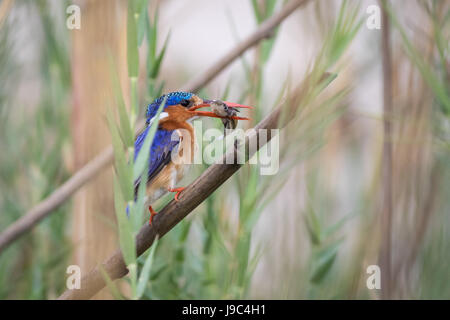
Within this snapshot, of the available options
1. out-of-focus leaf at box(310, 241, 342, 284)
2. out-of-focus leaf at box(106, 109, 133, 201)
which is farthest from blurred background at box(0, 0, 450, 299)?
out-of-focus leaf at box(106, 109, 133, 201)

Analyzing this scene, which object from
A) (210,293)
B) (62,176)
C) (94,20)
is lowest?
(210,293)

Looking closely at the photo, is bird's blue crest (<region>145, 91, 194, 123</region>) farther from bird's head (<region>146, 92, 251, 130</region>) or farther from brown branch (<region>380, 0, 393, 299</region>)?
brown branch (<region>380, 0, 393, 299</region>)

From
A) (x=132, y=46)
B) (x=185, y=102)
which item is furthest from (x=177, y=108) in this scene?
(x=132, y=46)

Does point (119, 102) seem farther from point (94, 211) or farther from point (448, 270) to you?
point (448, 270)

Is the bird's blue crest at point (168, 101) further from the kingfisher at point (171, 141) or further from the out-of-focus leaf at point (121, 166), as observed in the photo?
the out-of-focus leaf at point (121, 166)

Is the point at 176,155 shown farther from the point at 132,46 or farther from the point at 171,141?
the point at 132,46

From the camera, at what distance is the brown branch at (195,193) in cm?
29

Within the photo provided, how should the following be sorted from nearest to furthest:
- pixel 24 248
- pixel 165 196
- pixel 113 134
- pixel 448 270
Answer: pixel 113 134 → pixel 165 196 → pixel 448 270 → pixel 24 248

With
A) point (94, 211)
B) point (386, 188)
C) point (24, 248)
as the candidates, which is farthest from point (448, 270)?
point (24, 248)

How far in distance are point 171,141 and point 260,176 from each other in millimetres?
73

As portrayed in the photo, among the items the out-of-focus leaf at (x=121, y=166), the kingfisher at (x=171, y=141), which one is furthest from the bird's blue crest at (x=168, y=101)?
the out-of-focus leaf at (x=121, y=166)

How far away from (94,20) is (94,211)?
0.60 ft

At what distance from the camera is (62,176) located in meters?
0.56

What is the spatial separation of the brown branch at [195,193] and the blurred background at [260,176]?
59 mm
